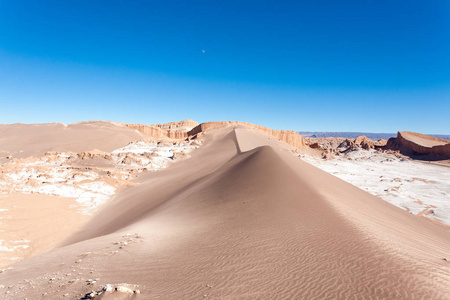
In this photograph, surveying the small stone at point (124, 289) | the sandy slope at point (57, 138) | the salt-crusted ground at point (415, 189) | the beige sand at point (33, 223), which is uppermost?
the sandy slope at point (57, 138)

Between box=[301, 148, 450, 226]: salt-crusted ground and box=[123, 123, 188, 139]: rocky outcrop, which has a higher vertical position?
box=[123, 123, 188, 139]: rocky outcrop

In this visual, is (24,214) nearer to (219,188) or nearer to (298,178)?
(219,188)

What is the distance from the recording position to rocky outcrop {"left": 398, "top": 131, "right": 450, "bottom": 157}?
1148 inches

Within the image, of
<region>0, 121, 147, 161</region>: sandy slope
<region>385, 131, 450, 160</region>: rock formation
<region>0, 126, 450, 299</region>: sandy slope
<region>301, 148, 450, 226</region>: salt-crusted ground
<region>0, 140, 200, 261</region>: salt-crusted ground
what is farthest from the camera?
<region>0, 121, 147, 161</region>: sandy slope

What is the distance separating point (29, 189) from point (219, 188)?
1069 centimetres

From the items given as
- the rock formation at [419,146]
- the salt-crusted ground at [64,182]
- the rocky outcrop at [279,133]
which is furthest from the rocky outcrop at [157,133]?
the rock formation at [419,146]

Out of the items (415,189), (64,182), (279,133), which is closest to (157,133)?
(279,133)

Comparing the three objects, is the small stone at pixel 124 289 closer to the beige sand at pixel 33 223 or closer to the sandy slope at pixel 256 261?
the sandy slope at pixel 256 261

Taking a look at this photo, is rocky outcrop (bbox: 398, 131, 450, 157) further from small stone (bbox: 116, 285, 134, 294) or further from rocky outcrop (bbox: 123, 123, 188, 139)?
rocky outcrop (bbox: 123, 123, 188, 139)

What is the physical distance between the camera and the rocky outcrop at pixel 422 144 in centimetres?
2916

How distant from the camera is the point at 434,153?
98.3 ft

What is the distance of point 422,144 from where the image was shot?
115 feet

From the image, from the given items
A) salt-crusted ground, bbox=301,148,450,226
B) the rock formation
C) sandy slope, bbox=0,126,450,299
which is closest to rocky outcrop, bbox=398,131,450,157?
the rock formation

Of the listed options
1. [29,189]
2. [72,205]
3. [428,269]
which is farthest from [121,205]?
[428,269]
